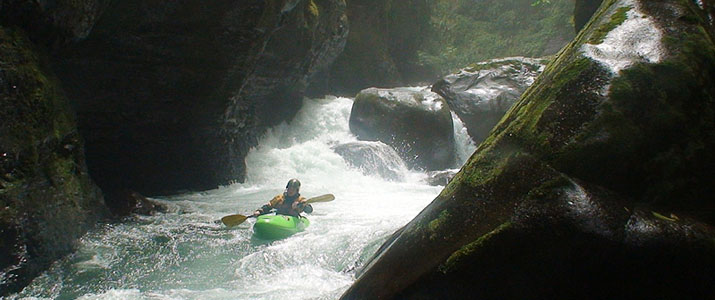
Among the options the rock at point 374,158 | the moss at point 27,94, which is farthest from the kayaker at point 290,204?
the rock at point 374,158

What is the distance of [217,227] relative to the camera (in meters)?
7.45

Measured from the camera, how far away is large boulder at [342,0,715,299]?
93.3 inches

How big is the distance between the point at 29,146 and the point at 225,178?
17.8 ft

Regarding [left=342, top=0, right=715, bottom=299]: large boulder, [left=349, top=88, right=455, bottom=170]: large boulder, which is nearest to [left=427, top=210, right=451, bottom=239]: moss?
[left=342, top=0, right=715, bottom=299]: large boulder

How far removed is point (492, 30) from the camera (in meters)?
26.0

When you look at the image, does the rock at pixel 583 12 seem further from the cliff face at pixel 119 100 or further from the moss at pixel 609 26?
the moss at pixel 609 26

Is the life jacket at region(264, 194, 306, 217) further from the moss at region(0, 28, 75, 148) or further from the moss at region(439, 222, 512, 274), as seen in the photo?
the moss at region(439, 222, 512, 274)

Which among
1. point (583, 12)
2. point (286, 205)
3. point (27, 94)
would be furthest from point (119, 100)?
point (583, 12)

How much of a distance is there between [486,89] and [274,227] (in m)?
8.79

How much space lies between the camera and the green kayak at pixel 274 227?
6688 mm

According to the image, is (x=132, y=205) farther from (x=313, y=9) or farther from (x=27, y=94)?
(x=313, y=9)

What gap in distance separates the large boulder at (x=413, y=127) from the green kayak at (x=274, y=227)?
19.3 feet

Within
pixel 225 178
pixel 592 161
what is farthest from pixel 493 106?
pixel 592 161

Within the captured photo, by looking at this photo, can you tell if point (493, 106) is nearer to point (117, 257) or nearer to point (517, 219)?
point (117, 257)
